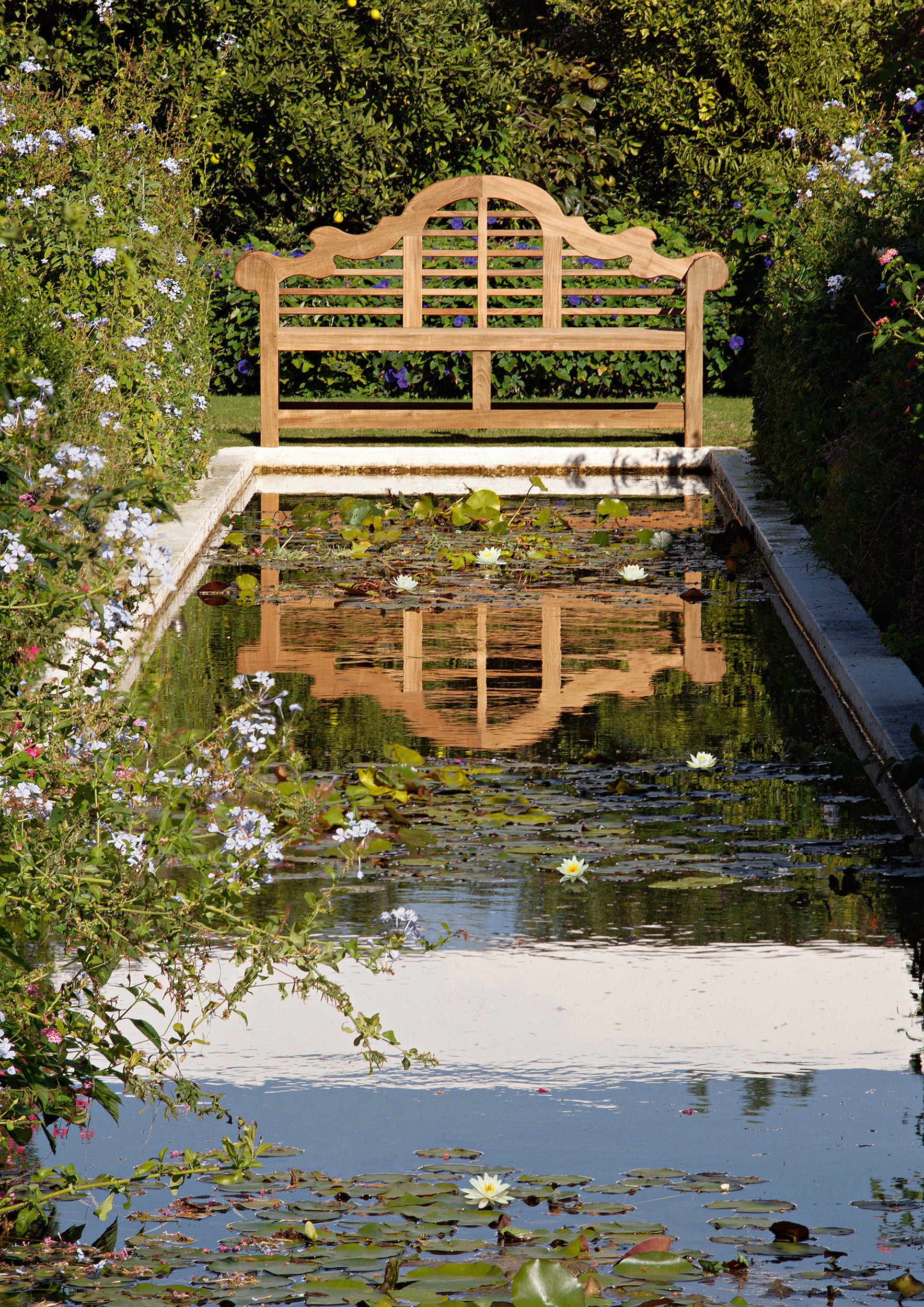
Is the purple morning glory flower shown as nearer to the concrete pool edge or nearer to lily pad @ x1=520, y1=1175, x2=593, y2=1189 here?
the concrete pool edge

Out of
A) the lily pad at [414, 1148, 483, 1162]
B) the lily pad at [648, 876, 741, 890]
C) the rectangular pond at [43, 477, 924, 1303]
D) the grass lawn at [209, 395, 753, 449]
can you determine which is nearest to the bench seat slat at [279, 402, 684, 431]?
the grass lawn at [209, 395, 753, 449]

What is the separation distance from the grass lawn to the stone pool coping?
2.75 feet

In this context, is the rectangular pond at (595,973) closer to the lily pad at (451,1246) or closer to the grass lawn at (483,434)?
the lily pad at (451,1246)

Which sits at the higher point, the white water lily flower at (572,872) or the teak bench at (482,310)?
the teak bench at (482,310)

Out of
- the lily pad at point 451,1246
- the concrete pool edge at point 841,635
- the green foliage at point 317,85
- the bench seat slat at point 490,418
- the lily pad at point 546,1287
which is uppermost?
the green foliage at point 317,85

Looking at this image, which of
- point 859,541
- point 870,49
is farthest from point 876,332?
point 870,49

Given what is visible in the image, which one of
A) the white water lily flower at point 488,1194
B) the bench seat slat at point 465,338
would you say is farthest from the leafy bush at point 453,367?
the white water lily flower at point 488,1194

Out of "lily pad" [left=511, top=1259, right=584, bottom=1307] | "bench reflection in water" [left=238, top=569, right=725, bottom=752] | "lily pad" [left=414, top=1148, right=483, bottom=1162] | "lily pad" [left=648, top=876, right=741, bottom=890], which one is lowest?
"lily pad" [left=414, top=1148, right=483, bottom=1162]

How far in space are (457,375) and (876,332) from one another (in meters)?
10.2

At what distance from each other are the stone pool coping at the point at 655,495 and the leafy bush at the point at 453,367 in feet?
9.51

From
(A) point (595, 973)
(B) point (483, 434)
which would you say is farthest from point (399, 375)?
(A) point (595, 973)

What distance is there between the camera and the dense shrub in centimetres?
671

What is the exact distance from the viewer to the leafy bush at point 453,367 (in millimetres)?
16844

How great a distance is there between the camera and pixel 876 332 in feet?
23.2
